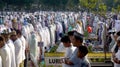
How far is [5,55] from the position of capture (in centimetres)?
956

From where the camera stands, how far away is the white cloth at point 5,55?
944 centimetres

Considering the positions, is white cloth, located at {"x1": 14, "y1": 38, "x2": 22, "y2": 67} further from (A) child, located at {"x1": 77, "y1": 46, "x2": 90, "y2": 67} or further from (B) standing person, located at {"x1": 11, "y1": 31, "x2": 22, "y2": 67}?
(A) child, located at {"x1": 77, "y1": 46, "x2": 90, "y2": 67}

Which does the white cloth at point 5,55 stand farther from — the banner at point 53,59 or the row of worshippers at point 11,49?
the banner at point 53,59

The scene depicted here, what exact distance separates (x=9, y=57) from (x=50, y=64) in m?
1.40

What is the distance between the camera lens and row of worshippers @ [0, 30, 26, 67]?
9464 mm

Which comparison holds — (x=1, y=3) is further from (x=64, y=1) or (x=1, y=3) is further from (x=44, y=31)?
(x=44, y=31)

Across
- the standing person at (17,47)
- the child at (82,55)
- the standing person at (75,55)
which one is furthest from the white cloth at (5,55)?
the child at (82,55)

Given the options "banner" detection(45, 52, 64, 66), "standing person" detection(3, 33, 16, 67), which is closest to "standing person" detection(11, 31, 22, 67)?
"standing person" detection(3, 33, 16, 67)

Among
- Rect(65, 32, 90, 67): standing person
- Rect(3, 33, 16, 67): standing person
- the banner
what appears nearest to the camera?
Rect(65, 32, 90, 67): standing person

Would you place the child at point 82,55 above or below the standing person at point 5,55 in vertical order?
above

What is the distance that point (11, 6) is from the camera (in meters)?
72.2

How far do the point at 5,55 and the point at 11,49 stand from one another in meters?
0.48

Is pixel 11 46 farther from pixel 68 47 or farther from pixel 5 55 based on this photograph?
pixel 68 47

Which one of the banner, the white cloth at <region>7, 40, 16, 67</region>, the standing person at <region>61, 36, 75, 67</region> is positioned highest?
the standing person at <region>61, 36, 75, 67</region>
